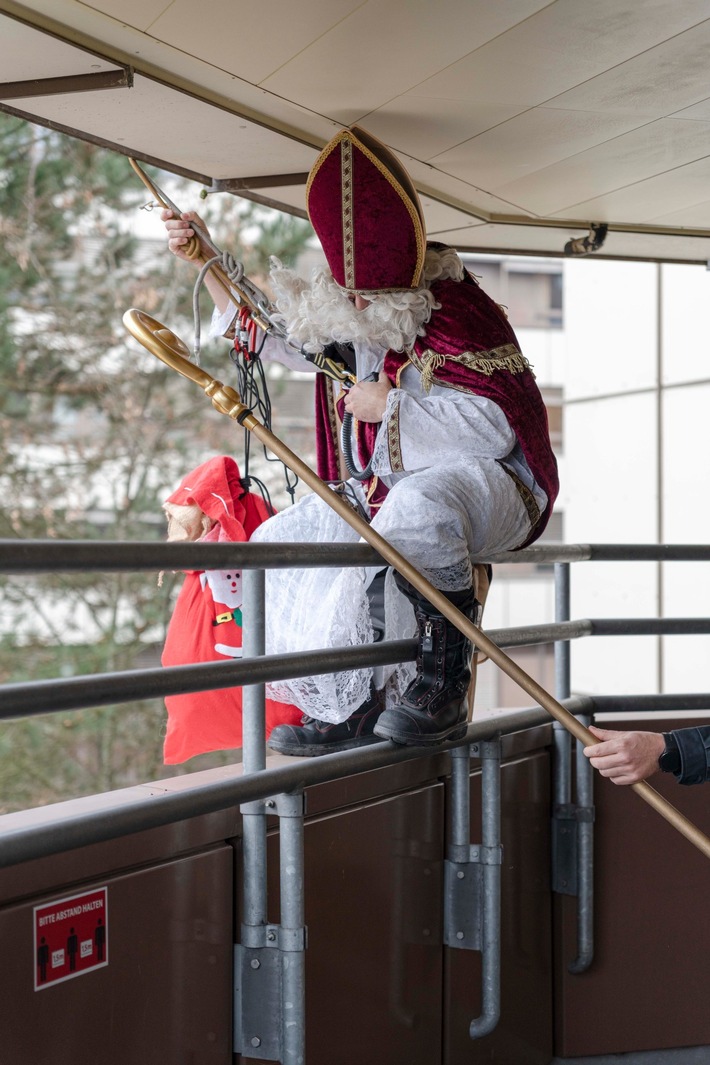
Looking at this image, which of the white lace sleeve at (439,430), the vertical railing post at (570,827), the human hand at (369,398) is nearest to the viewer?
the white lace sleeve at (439,430)

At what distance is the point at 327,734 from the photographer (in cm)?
228

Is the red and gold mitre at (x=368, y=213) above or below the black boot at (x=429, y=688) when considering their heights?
above

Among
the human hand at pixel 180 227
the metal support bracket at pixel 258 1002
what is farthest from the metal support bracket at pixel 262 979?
the human hand at pixel 180 227

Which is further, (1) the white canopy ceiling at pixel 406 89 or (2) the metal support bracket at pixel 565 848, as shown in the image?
(2) the metal support bracket at pixel 565 848

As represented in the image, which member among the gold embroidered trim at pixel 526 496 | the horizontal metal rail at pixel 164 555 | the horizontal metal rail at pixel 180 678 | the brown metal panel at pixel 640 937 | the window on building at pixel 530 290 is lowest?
the brown metal panel at pixel 640 937

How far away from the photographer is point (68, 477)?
28.0 ft

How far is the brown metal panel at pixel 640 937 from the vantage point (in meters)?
2.78

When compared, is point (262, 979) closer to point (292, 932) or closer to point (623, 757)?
point (292, 932)

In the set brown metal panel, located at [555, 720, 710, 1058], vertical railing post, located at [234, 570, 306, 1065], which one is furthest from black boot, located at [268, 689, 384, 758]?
brown metal panel, located at [555, 720, 710, 1058]

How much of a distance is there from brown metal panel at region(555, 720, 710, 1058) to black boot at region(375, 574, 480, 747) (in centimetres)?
87

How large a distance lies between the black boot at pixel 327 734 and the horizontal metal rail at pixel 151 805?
0.61 ft

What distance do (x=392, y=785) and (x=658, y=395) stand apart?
4375 mm

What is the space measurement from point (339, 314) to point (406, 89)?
0.48m

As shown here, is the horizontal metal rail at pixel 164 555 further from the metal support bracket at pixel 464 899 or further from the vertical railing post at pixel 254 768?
the metal support bracket at pixel 464 899
